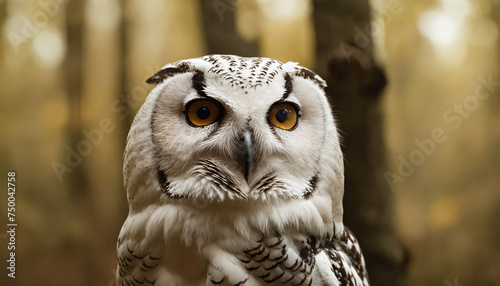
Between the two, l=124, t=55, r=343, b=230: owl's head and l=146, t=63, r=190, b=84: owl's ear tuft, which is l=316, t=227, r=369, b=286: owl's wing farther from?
l=146, t=63, r=190, b=84: owl's ear tuft

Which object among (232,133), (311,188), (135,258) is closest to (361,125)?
(311,188)

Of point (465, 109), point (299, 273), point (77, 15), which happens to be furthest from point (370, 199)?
point (77, 15)

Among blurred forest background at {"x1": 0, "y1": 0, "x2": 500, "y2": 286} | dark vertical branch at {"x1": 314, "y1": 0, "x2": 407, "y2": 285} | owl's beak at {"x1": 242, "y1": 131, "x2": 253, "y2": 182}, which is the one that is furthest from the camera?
blurred forest background at {"x1": 0, "y1": 0, "x2": 500, "y2": 286}

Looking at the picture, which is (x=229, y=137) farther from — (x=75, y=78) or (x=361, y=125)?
(x=75, y=78)

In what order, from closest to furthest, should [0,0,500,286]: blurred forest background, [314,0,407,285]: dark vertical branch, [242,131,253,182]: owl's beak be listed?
[242,131,253,182]: owl's beak < [314,0,407,285]: dark vertical branch < [0,0,500,286]: blurred forest background

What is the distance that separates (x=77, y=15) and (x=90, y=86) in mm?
278

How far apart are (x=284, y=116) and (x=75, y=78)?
103 centimetres

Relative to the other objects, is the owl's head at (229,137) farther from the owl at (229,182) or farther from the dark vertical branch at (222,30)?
the dark vertical branch at (222,30)

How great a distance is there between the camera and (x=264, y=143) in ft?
2.91

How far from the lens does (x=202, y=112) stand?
0.90 metres

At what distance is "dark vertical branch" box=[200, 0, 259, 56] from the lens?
1590 mm

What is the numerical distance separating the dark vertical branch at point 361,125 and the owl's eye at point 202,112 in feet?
2.08

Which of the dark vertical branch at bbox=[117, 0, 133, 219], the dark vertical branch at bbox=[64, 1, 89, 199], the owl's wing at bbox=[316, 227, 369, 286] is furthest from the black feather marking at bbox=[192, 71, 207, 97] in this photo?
the dark vertical branch at bbox=[64, 1, 89, 199]

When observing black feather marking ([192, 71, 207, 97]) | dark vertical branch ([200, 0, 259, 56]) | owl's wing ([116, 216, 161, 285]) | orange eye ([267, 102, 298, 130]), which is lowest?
owl's wing ([116, 216, 161, 285])
